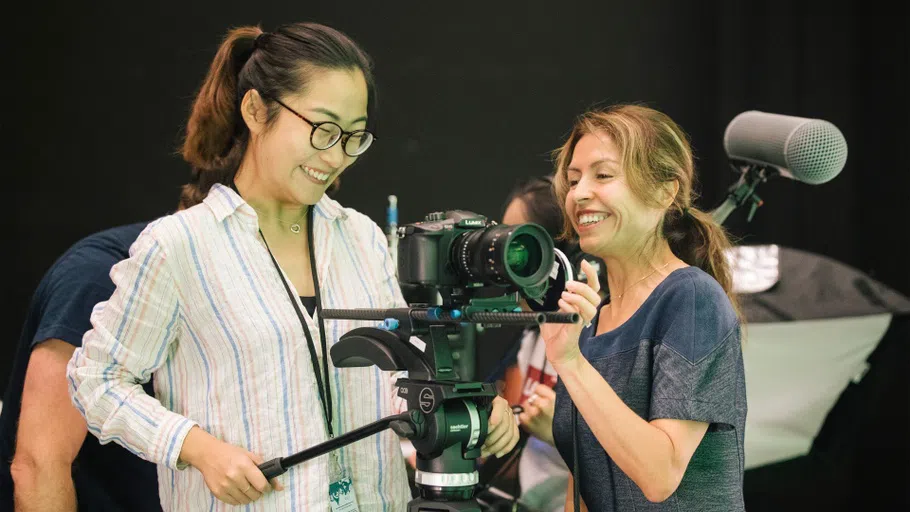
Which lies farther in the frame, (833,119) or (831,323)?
(833,119)

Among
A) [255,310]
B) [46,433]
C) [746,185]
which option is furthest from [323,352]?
[746,185]

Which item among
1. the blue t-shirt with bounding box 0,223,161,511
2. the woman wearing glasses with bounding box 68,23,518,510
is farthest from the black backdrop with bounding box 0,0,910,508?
the woman wearing glasses with bounding box 68,23,518,510

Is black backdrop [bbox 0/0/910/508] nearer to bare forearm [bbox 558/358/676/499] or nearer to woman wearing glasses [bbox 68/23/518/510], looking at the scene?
woman wearing glasses [bbox 68/23/518/510]

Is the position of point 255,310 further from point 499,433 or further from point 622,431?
point 622,431

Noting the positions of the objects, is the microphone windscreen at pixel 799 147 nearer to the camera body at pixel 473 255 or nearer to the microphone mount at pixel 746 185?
the microphone mount at pixel 746 185

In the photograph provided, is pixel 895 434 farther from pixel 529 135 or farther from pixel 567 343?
pixel 567 343

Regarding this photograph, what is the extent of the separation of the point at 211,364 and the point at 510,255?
0.50 meters

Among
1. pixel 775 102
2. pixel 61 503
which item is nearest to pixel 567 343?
pixel 61 503

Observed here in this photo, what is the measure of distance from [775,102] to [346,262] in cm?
210

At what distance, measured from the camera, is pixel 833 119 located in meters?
3.16

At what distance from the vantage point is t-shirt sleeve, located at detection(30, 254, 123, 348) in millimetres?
1597

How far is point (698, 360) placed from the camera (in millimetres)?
1303

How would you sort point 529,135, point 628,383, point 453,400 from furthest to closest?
point 529,135
point 628,383
point 453,400

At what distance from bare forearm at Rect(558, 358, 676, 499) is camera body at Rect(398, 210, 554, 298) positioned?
16cm
